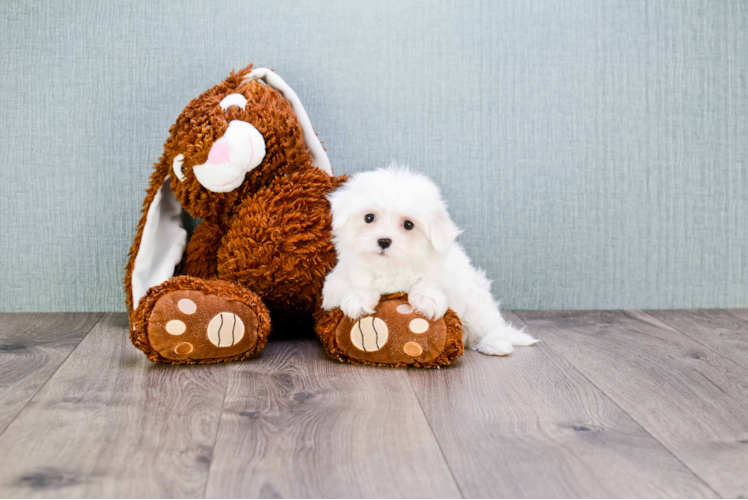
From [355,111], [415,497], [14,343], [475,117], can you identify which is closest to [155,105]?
[355,111]

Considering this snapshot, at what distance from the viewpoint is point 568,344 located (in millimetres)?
1312

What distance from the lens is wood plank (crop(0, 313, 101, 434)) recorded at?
0.96 metres

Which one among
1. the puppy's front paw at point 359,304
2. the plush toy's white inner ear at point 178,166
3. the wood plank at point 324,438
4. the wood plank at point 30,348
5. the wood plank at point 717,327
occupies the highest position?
the plush toy's white inner ear at point 178,166

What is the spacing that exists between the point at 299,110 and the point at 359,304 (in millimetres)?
483

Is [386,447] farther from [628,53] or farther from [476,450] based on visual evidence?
[628,53]

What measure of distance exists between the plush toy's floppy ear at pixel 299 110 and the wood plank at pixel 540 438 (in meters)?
0.53

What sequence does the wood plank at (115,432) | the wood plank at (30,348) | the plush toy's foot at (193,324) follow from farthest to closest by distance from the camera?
the plush toy's foot at (193,324), the wood plank at (30,348), the wood plank at (115,432)

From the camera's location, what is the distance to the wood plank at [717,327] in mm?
1292

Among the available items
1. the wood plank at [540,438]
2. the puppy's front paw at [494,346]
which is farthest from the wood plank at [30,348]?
the puppy's front paw at [494,346]

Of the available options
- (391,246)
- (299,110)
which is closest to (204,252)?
(299,110)

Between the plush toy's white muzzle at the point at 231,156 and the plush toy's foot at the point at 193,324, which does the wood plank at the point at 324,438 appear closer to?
the plush toy's foot at the point at 193,324

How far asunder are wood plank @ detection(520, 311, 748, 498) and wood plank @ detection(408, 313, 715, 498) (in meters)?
0.03

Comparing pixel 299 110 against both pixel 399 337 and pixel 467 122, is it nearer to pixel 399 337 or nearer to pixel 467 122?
pixel 467 122

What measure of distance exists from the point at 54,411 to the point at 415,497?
551 millimetres
